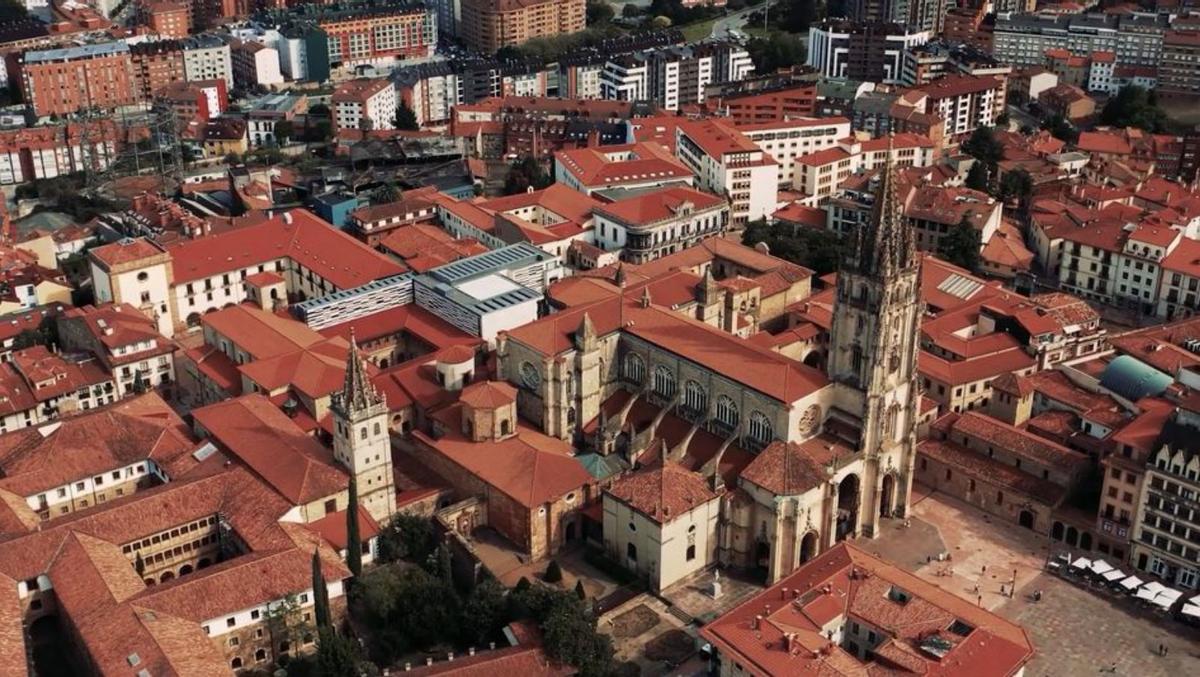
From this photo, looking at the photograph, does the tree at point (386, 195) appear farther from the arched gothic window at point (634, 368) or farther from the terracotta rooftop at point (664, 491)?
the terracotta rooftop at point (664, 491)

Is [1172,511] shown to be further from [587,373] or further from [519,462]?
[519,462]

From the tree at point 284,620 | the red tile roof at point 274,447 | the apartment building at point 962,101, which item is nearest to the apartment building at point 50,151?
the red tile roof at point 274,447

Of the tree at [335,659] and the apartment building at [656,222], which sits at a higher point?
the apartment building at [656,222]

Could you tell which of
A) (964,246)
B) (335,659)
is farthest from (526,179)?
(335,659)

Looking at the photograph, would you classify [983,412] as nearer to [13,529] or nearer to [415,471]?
[415,471]

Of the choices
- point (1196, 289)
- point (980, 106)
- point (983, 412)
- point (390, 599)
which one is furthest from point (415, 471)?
point (980, 106)
